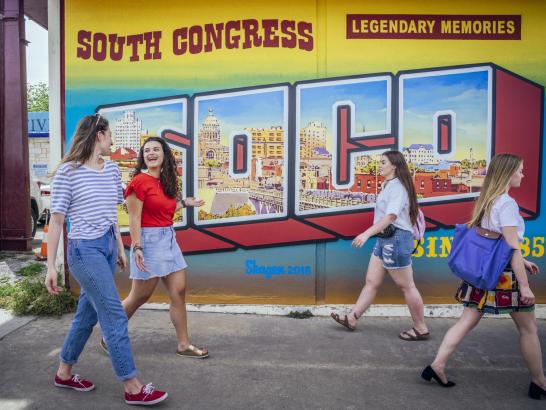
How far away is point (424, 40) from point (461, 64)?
478mm

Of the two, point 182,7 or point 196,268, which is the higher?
point 182,7

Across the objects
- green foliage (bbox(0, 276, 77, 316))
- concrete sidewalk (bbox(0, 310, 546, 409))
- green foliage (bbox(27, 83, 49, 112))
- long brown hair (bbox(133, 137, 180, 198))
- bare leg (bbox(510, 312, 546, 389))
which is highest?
green foliage (bbox(27, 83, 49, 112))

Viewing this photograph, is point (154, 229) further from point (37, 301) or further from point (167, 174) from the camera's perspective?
point (37, 301)

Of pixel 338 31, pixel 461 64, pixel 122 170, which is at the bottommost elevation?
pixel 122 170

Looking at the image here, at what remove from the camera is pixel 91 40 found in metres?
5.75

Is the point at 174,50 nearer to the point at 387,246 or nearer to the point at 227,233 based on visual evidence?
the point at 227,233

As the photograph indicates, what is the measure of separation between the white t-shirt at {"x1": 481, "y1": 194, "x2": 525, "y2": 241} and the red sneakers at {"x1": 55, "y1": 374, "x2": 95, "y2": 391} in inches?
122

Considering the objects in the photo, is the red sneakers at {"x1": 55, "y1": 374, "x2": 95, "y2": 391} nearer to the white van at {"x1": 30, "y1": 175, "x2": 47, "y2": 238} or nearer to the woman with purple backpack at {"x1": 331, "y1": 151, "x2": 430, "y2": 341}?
the woman with purple backpack at {"x1": 331, "y1": 151, "x2": 430, "y2": 341}

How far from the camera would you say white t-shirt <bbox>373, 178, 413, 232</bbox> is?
479cm

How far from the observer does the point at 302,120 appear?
5.68 meters

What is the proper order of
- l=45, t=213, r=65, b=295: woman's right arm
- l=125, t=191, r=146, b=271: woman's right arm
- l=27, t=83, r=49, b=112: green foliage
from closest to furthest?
l=45, t=213, r=65, b=295: woman's right arm < l=125, t=191, r=146, b=271: woman's right arm < l=27, t=83, r=49, b=112: green foliage

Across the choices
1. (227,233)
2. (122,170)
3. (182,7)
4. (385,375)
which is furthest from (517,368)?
(182,7)

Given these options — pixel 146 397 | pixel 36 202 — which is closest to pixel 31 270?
pixel 146 397

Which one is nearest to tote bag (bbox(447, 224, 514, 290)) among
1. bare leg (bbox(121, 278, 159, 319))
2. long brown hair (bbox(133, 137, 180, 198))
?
long brown hair (bbox(133, 137, 180, 198))
